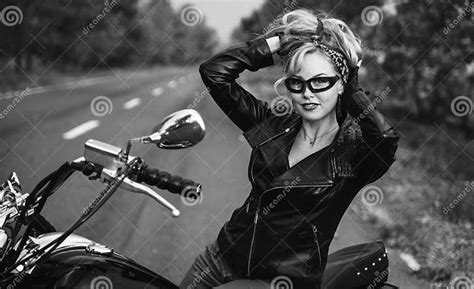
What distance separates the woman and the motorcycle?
335mm

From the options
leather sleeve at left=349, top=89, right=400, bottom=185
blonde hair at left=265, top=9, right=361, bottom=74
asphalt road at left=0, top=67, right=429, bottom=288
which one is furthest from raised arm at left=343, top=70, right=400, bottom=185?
asphalt road at left=0, top=67, right=429, bottom=288

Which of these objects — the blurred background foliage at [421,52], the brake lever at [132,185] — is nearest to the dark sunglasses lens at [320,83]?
the brake lever at [132,185]

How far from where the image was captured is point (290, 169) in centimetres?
204

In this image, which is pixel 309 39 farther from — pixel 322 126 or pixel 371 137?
pixel 371 137

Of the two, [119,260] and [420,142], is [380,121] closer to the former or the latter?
[119,260]

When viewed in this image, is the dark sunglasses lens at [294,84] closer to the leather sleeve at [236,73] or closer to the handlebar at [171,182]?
the leather sleeve at [236,73]

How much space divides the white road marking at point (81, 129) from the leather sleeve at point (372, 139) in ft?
24.4

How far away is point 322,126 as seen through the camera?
6.97 feet

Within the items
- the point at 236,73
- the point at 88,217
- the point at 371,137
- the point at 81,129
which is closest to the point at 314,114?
the point at 371,137

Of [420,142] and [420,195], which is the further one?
[420,142]

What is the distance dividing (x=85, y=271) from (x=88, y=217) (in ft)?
0.77

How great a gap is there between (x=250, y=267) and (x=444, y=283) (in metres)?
3.22

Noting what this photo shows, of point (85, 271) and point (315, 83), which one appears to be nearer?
point (85, 271)

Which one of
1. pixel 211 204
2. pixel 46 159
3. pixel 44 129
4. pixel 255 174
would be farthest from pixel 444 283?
pixel 44 129
